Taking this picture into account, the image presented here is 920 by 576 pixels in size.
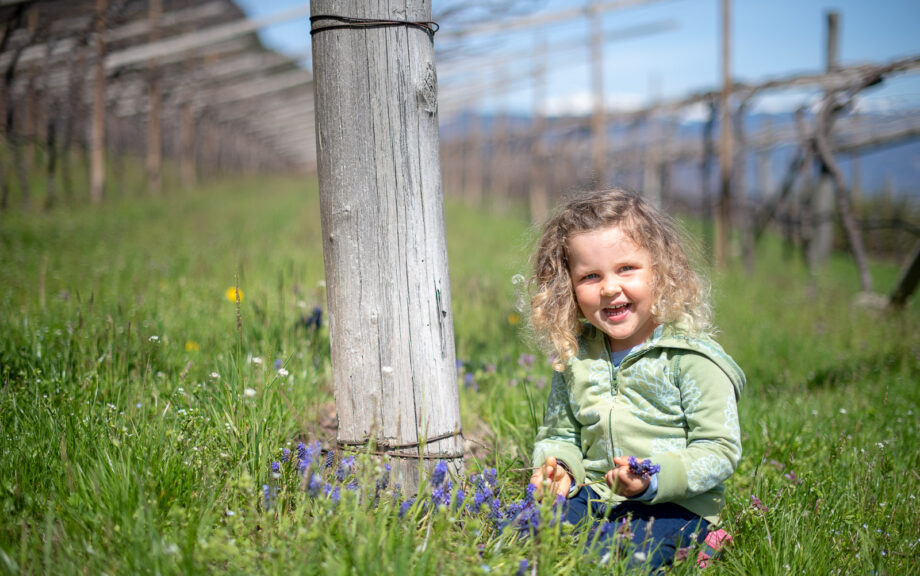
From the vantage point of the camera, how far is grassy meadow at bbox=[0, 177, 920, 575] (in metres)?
1.44

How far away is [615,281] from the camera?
1850mm

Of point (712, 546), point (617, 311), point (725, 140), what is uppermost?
point (725, 140)

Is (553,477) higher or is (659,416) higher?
(659,416)

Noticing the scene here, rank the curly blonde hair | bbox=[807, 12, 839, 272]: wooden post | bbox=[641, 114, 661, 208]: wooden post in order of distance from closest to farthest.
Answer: the curly blonde hair → bbox=[807, 12, 839, 272]: wooden post → bbox=[641, 114, 661, 208]: wooden post

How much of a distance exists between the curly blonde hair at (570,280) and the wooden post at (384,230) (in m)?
0.38

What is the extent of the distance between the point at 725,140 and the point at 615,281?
7.90 m

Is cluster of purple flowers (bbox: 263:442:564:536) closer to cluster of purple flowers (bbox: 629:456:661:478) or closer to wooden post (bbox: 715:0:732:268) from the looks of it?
cluster of purple flowers (bbox: 629:456:661:478)

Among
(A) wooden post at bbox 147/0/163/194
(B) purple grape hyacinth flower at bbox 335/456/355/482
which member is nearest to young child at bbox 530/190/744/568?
(B) purple grape hyacinth flower at bbox 335/456/355/482

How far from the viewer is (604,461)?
188cm

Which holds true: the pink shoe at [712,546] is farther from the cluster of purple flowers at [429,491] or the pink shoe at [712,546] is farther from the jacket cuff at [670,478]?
the cluster of purple flowers at [429,491]

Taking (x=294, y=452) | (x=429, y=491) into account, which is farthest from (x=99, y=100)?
(x=429, y=491)

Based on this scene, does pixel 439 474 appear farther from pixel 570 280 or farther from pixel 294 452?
pixel 570 280

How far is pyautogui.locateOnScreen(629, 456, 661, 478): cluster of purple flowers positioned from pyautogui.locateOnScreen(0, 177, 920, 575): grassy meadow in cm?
25

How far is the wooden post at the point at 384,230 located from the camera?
5.83ft
